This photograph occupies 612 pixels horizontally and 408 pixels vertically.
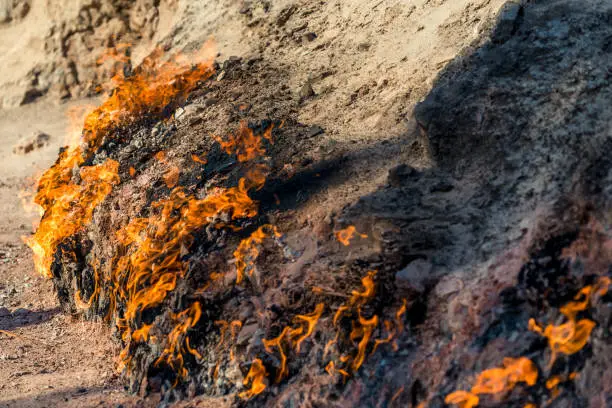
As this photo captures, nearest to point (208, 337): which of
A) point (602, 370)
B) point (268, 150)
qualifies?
point (268, 150)

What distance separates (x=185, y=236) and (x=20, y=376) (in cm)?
181

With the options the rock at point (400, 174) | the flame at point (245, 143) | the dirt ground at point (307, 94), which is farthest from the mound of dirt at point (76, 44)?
the rock at point (400, 174)

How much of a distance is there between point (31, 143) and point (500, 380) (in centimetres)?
999

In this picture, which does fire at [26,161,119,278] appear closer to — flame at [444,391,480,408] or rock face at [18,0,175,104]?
flame at [444,391,480,408]

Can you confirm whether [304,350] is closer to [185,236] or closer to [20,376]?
[185,236]

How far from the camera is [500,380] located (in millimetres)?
→ 3779

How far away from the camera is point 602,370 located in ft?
12.0

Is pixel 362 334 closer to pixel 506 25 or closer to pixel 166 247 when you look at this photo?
pixel 166 247

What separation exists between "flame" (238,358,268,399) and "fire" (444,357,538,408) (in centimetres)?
122

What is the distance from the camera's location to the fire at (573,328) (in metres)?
3.76

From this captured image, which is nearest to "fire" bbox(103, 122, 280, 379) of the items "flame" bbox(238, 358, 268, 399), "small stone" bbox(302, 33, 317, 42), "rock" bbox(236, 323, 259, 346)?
"rock" bbox(236, 323, 259, 346)

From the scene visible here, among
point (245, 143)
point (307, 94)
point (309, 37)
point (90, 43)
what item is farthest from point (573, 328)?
point (90, 43)

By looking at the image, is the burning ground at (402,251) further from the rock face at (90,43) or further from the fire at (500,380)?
the rock face at (90,43)

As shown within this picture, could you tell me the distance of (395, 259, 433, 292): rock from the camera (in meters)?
4.34
